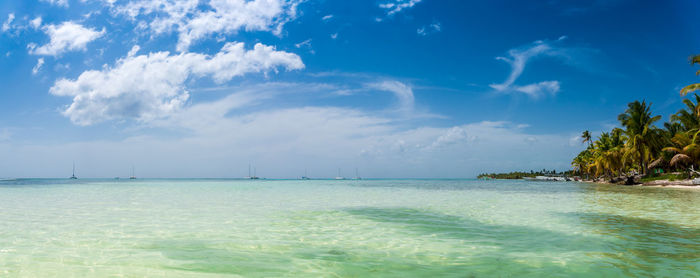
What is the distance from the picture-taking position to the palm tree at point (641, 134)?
45969mm

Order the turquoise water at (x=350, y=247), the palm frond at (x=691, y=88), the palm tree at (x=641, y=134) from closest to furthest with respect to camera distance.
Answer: the turquoise water at (x=350, y=247) < the palm frond at (x=691, y=88) < the palm tree at (x=641, y=134)

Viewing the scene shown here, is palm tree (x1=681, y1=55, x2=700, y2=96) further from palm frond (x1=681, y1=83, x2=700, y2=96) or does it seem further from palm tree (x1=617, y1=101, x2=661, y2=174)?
palm tree (x1=617, y1=101, x2=661, y2=174)

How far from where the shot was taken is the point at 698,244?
22.6 ft

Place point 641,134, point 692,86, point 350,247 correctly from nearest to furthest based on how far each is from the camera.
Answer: point 350,247, point 692,86, point 641,134

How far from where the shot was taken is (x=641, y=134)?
46.2m

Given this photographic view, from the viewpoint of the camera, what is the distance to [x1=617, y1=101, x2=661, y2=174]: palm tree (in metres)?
46.0

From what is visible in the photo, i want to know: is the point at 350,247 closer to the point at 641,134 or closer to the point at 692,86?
the point at 692,86

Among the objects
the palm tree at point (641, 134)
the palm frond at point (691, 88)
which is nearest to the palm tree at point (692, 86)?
the palm frond at point (691, 88)

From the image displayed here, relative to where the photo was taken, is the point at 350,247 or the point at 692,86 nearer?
the point at 350,247

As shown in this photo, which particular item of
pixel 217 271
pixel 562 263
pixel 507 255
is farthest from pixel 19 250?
pixel 562 263

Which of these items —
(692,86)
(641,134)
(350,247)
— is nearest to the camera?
(350,247)

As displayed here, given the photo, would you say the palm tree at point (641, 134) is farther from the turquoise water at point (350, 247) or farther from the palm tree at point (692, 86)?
the turquoise water at point (350, 247)

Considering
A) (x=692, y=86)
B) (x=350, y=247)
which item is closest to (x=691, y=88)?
(x=692, y=86)

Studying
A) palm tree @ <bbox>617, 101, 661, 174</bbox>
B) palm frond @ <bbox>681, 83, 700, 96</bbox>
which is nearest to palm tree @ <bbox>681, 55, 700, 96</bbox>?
palm frond @ <bbox>681, 83, 700, 96</bbox>
